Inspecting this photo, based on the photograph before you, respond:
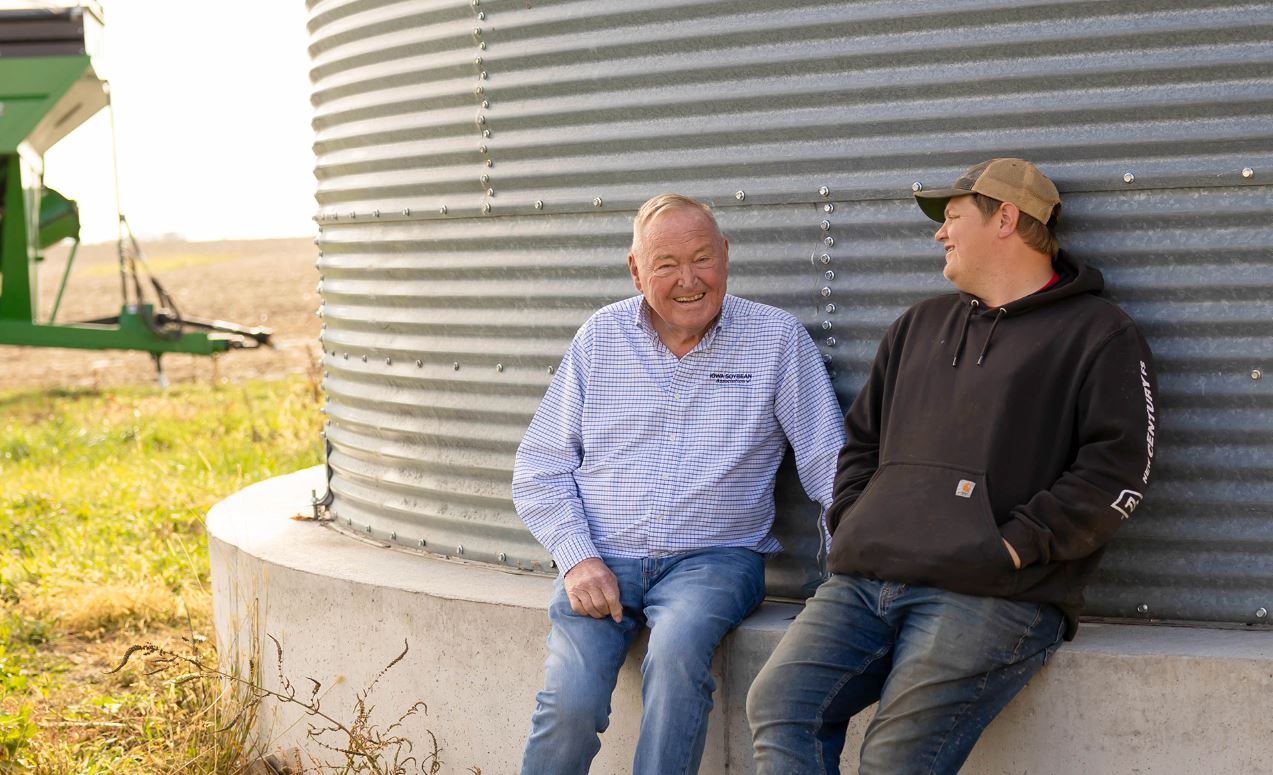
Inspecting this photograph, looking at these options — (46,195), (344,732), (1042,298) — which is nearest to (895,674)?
(1042,298)

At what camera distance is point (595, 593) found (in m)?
3.30

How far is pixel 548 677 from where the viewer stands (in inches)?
127

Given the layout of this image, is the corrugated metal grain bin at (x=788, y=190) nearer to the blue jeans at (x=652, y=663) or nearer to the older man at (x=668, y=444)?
the older man at (x=668, y=444)

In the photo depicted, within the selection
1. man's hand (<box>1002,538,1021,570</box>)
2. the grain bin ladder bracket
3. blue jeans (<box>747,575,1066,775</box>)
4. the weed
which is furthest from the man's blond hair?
the grain bin ladder bracket

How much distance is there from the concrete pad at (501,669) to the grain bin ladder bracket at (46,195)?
592 centimetres

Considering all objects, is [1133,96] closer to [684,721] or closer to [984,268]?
[984,268]

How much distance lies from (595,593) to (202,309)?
23.3 metres

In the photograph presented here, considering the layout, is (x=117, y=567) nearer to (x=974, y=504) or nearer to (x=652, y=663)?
(x=652, y=663)

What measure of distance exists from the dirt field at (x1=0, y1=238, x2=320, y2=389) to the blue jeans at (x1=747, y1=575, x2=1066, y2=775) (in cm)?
812

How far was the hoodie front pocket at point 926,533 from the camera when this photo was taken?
287 cm

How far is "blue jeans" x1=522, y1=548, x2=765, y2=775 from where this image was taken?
3.11 m

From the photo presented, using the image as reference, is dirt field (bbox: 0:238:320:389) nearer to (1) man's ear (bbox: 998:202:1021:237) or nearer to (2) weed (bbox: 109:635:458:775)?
(2) weed (bbox: 109:635:458:775)

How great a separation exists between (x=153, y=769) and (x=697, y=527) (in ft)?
6.05

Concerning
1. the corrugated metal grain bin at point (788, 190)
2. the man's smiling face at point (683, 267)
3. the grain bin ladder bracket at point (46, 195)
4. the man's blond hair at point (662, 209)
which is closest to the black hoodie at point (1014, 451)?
the corrugated metal grain bin at point (788, 190)
